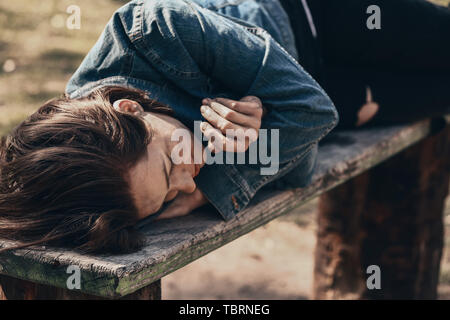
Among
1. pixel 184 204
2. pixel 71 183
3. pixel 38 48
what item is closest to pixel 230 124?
pixel 184 204

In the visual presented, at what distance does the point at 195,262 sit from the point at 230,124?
2.30 meters

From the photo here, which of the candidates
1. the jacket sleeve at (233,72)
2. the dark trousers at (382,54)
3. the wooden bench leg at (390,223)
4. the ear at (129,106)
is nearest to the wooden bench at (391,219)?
the wooden bench leg at (390,223)

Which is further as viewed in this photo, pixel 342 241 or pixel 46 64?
pixel 46 64

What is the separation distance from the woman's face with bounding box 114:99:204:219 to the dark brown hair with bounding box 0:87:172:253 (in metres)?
0.03

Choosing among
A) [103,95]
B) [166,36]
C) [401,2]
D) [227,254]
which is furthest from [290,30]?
[227,254]

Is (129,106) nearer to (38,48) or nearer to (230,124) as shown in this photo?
(230,124)

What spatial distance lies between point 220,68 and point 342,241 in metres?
1.50

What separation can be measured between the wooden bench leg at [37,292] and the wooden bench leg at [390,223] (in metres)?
1.55

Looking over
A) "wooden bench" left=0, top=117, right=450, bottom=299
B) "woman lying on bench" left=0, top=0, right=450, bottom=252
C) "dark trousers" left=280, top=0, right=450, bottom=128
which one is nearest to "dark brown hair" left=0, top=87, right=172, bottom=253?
"woman lying on bench" left=0, top=0, right=450, bottom=252

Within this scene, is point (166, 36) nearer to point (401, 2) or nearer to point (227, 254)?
point (401, 2)

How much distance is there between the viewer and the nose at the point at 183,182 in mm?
1669

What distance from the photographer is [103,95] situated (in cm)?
171

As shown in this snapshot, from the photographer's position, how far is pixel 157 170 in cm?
160

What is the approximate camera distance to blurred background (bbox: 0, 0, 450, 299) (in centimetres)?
345
